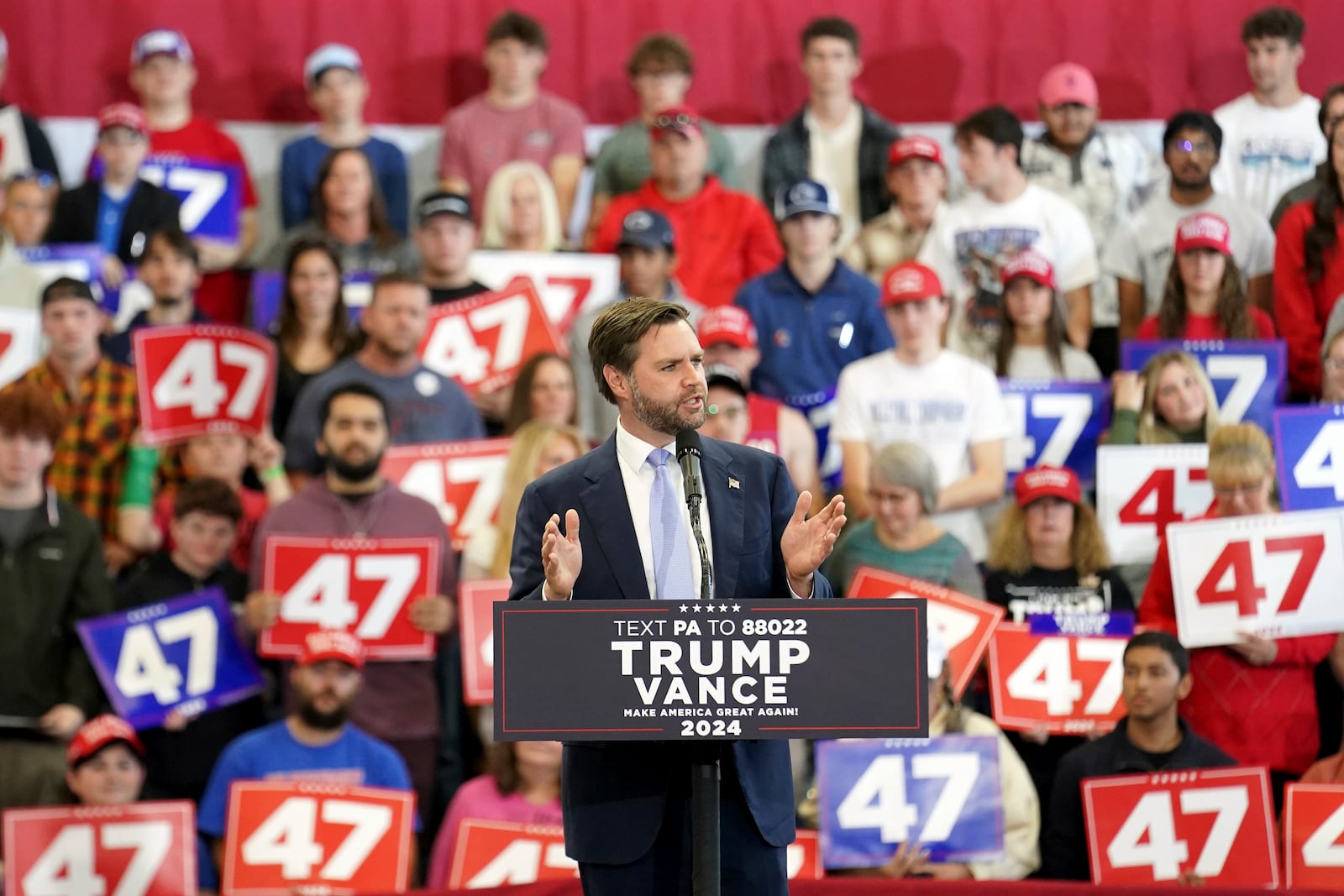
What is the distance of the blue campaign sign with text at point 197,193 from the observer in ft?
28.1

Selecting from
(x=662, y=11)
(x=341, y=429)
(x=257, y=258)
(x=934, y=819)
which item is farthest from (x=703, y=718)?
(x=662, y=11)

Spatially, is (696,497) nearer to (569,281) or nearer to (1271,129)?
(569,281)

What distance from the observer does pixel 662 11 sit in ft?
32.6

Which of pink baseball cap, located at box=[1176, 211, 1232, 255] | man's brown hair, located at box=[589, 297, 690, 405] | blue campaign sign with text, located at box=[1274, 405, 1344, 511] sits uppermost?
pink baseball cap, located at box=[1176, 211, 1232, 255]

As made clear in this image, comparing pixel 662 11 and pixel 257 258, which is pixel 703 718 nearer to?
pixel 257 258

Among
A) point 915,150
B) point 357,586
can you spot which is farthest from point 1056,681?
point 915,150

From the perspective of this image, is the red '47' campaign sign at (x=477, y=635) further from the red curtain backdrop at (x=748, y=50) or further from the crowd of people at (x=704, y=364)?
the red curtain backdrop at (x=748, y=50)

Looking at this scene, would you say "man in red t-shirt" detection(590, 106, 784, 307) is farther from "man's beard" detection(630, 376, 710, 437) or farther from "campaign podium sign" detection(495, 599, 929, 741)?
"campaign podium sign" detection(495, 599, 929, 741)

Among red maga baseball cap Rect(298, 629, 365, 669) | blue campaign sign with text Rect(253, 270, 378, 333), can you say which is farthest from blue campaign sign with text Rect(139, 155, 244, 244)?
red maga baseball cap Rect(298, 629, 365, 669)

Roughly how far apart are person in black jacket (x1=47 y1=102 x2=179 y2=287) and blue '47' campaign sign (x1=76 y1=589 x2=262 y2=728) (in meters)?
2.40

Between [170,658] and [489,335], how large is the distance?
198 cm

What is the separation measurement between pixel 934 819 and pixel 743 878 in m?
2.58

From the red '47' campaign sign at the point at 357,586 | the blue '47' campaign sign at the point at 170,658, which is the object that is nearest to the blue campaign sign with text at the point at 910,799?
the red '47' campaign sign at the point at 357,586

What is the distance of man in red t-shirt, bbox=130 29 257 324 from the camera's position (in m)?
8.58
